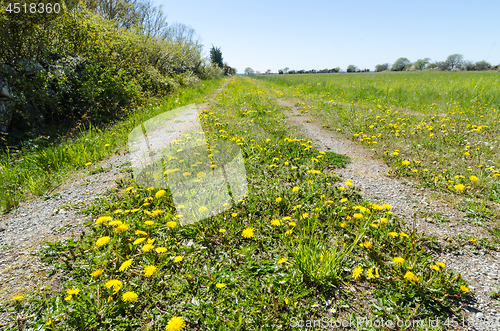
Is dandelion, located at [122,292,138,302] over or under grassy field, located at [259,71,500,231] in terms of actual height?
under

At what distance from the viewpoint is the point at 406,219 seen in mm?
2955

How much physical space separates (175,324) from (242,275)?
0.73 m

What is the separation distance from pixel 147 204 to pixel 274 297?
203 centimetres

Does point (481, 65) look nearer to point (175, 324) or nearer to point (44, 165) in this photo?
point (175, 324)

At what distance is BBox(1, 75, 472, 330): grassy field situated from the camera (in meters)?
1.85

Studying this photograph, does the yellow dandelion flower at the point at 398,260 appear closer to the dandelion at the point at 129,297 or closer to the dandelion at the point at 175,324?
the dandelion at the point at 175,324

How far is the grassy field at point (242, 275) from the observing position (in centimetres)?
185

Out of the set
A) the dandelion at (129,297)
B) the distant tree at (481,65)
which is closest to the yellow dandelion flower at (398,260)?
the dandelion at (129,297)

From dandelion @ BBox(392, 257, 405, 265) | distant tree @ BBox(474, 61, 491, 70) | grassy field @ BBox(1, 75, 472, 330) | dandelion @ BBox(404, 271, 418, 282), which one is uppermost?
distant tree @ BBox(474, 61, 491, 70)

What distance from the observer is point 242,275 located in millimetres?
2244

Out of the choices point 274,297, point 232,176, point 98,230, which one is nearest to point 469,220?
point 274,297

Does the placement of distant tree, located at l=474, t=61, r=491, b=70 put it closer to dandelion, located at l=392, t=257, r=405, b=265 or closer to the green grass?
dandelion, located at l=392, t=257, r=405, b=265

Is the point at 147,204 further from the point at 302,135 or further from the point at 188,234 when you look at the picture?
the point at 302,135

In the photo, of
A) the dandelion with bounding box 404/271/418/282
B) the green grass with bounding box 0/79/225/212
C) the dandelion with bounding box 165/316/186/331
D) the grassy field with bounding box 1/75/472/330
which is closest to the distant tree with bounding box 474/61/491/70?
the grassy field with bounding box 1/75/472/330
